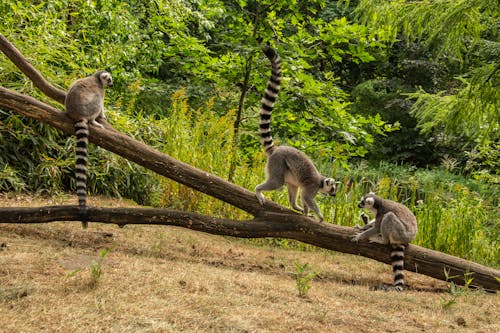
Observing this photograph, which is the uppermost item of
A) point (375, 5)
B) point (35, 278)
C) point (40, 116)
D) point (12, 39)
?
point (375, 5)

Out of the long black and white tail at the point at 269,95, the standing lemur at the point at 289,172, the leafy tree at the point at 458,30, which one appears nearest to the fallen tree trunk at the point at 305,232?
the standing lemur at the point at 289,172

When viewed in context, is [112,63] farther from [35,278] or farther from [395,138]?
[395,138]

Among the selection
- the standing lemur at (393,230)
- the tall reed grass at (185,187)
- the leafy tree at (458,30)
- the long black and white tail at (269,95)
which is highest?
the leafy tree at (458,30)

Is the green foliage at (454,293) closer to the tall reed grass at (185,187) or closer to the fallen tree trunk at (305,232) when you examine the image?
the fallen tree trunk at (305,232)

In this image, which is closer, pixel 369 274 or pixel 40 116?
pixel 40 116

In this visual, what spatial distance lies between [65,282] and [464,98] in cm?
588

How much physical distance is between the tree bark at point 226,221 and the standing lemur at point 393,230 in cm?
13

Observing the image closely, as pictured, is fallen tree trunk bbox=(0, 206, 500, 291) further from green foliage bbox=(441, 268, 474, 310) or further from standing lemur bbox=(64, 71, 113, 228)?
standing lemur bbox=(64, 71, 113, 228)

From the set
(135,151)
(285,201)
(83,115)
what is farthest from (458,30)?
(83,115)

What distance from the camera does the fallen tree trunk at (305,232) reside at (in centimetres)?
602

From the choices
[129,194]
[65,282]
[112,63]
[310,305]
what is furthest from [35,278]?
[112,63]

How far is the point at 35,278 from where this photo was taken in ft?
13.5

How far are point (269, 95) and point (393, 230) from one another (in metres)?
2.28

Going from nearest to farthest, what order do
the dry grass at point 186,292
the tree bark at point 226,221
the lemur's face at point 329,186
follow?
1. the dry grass at point 186,292
2. the tree bark at point 226,221
3. the lemur's face at point 329,186
